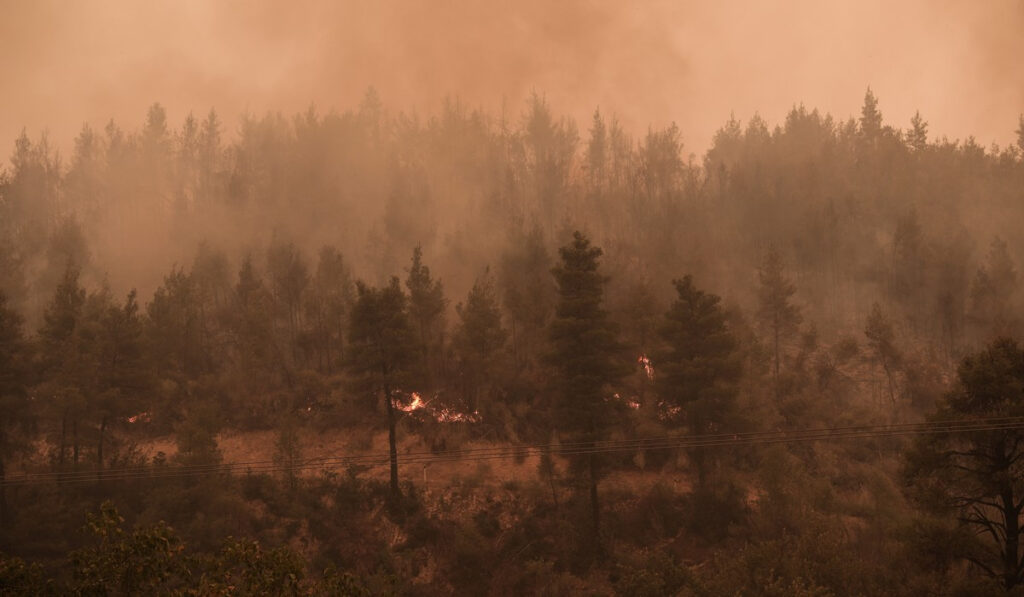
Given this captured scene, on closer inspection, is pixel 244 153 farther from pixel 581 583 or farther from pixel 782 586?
pixel 782 586

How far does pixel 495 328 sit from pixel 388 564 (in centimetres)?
1642

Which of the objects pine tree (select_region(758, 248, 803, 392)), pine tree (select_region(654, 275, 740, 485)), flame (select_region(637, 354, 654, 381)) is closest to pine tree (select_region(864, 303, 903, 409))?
pine tree (select_region(758, 248, 803, 392))

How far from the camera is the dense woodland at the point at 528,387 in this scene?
20031 millimetres

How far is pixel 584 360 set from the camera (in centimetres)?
3198

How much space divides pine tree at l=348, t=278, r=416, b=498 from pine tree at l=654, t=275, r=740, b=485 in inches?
558

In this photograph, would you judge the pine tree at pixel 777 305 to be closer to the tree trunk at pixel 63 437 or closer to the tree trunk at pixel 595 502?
the tree trunk at pixel 595 502

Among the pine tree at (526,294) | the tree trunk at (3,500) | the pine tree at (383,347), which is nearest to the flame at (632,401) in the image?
the pine tree at (526,294)

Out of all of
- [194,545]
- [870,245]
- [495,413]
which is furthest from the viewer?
[870,245]

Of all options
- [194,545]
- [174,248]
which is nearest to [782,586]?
[194,545]

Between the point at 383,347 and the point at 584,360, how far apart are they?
11.4 meters

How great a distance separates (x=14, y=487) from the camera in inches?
1144

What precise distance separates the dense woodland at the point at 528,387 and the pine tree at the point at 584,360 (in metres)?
0.16

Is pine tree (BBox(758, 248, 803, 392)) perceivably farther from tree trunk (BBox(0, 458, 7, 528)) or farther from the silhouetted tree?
tree trunk (BBox(0, 458, 7, 528))

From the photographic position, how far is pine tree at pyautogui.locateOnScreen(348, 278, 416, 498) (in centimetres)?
3512
